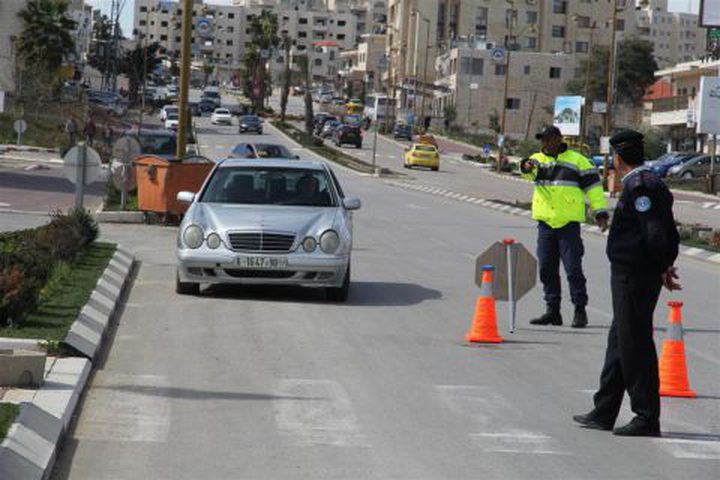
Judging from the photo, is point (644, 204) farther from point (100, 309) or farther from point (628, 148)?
point (100, 309)

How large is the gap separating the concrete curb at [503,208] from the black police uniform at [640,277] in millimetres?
15725

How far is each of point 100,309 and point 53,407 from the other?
17.4 feet

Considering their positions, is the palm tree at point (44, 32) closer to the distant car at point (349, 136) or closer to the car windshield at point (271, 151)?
the distant car at point (349, 136)

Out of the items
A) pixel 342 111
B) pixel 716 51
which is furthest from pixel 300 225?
pixel 342 111

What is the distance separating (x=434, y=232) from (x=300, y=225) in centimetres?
1526

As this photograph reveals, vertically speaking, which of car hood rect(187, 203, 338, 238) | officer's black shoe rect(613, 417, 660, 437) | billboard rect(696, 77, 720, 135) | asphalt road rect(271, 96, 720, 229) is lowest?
asphalt road rect(271, 96, 720, 229)

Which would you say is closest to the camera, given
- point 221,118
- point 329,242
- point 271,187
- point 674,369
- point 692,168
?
point 674,369

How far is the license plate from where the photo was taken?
16.3 meters

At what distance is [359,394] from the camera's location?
10688 millimetres

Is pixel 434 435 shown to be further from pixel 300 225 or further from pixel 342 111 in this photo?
pixel 342 111

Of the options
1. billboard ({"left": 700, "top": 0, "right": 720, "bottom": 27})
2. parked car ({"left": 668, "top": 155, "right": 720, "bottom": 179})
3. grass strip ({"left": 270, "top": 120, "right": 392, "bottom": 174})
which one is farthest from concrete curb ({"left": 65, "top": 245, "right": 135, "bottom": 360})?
parked car ({"left": 668, "top": 155, "right": 720, "bottom": 179})

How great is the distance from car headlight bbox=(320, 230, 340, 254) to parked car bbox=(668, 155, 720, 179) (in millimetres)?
59239

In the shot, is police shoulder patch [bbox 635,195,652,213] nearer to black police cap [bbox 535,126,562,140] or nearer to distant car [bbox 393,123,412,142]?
black police cap [bbox 535,126,562,140]

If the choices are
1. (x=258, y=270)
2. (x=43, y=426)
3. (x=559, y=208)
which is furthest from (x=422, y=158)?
(x=43, y=426)
